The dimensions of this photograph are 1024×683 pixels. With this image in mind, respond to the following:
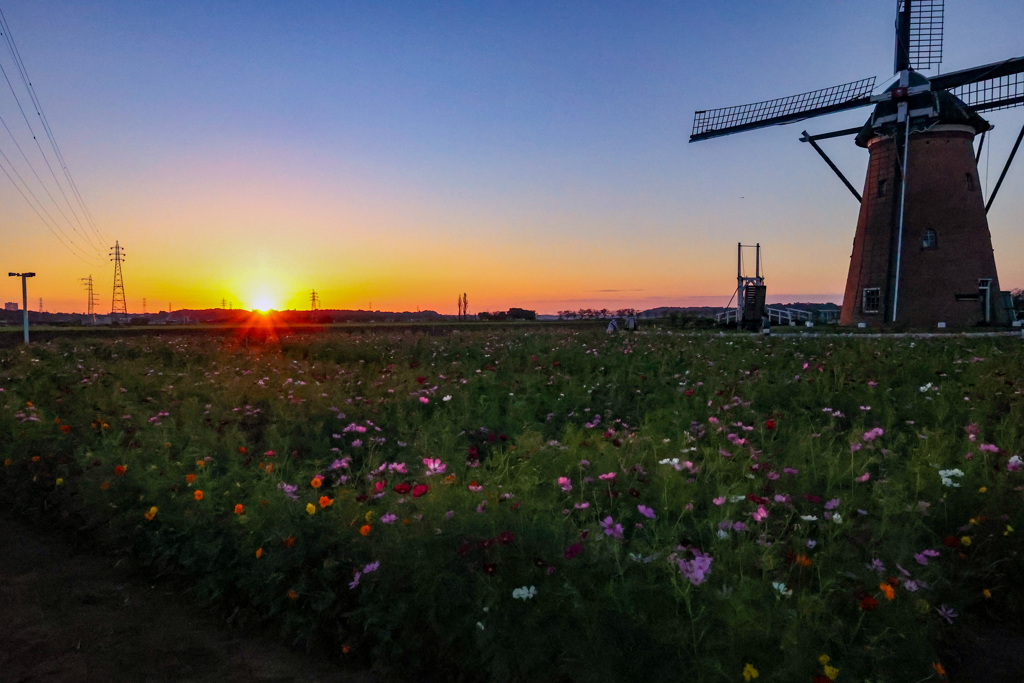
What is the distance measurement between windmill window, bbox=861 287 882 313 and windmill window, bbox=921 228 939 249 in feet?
7.30

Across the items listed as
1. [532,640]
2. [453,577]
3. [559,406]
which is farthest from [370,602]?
[559,406]

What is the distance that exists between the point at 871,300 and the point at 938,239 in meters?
3.12

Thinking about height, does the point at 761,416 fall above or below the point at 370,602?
above

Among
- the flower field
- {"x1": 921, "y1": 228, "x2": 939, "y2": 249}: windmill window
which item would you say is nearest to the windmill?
{"x1": 921, "y1": 228, "x2": 939, "y2": 249}: windmill window

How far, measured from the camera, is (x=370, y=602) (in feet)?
12.6

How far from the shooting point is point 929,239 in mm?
25031

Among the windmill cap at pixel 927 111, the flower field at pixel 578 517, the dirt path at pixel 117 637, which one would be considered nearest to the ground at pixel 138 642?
the dirt path at pixel 117 637

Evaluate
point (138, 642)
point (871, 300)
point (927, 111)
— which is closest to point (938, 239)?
point (871, 300)

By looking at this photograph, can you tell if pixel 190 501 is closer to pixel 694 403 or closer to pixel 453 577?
pixel 453 577

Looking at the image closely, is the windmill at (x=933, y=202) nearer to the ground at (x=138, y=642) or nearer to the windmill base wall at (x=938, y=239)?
the windmill base wall at (x=938, y=239)

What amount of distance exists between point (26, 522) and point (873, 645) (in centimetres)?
680

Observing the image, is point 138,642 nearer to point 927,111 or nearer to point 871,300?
point 871,300

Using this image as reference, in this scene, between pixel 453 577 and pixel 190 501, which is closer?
pixel 453 577

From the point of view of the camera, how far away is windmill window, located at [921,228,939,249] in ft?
81.9
